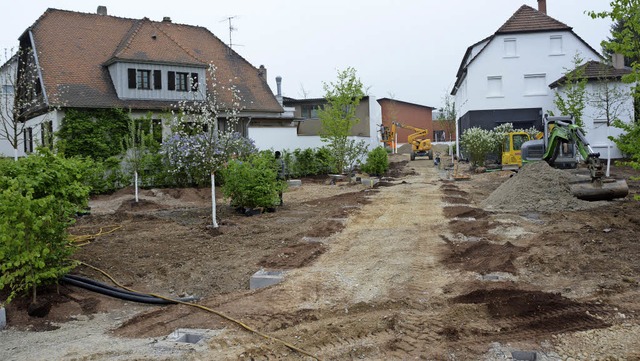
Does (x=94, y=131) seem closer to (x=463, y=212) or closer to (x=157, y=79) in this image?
(x=157, y=79)

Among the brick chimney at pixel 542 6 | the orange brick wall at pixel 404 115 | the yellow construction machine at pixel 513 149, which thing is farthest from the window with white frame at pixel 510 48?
the orange brick wall at pixel 404 115

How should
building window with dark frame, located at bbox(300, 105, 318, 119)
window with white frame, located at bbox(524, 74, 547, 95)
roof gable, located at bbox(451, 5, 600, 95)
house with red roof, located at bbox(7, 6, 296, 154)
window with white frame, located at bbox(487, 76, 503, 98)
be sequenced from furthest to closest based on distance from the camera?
1. building window with dark frame, located at bbox(300, 105, 318, 119)
2. window with white frame, located at bbox(487, 76, 503, 98)
3. window with white frame, located at bbox(524, 74, 547, 95)
4. roof gable, located at bbox(451, 5, 600, 95)
5. house with red roof, located at bbox(7, 6, 296, 154)

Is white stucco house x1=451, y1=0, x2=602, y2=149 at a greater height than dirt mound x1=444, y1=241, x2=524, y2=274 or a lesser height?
greater

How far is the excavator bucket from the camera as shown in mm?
14133

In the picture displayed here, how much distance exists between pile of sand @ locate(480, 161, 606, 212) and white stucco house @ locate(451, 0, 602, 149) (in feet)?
71.0

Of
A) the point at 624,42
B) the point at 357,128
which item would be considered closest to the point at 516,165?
the point at 624,42

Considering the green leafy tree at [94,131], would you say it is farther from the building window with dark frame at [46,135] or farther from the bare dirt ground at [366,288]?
the bare dirt ground at [366,288]

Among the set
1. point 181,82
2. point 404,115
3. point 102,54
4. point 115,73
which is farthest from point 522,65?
point 404,115

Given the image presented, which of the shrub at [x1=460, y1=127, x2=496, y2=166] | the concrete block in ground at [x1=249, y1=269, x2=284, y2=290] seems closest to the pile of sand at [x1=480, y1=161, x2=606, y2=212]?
the concrete block in ground at [x1=249, y1=269, x2=284, y2=290]

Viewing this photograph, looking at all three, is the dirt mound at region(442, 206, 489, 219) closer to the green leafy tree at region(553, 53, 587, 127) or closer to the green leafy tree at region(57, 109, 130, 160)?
the green leafy tree at region(553, 53, 587, 127)

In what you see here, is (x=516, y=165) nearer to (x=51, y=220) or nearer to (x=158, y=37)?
(x=158, y=37)

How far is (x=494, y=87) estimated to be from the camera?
3772 centimetres

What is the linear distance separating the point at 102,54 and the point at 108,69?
1.55 meters

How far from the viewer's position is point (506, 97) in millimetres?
37500
